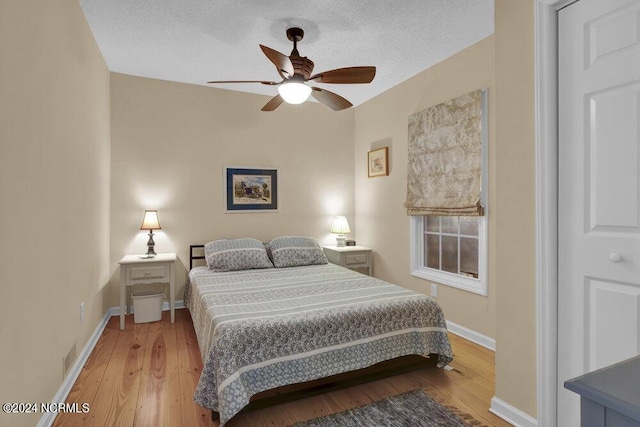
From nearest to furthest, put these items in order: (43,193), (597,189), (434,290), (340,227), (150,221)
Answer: (597,189)
(43,193)
(434,290)
(150,221)
(340,227)

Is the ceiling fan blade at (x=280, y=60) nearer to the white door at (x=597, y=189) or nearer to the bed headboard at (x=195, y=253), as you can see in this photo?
the white door at (x=597, y=189)

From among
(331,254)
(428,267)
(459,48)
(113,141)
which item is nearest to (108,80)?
(113,141)

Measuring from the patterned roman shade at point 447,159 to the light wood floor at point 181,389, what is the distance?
51.5 inches

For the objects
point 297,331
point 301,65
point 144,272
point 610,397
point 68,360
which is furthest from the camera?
point 144,272

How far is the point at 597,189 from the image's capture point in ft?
5.01

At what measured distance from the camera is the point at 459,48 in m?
3.14

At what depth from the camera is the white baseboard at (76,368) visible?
185 cm

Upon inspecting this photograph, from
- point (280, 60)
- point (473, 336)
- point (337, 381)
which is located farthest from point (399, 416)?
point (280, 60)

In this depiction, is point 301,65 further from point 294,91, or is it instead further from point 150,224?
point 150,224

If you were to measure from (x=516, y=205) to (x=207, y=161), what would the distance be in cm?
338

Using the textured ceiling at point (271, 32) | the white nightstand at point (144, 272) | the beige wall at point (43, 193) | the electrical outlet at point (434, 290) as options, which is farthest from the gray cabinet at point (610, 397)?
the white nightstand at point (144, 272)

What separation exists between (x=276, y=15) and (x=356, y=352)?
2.51 m

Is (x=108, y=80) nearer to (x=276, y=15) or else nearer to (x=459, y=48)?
(x=276, y=15)

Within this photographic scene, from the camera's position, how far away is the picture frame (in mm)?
4242
